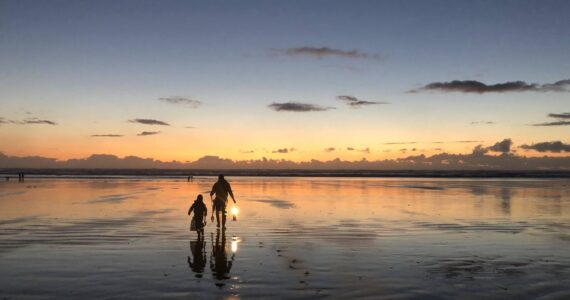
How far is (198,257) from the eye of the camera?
1552cm

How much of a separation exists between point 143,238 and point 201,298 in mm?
9495

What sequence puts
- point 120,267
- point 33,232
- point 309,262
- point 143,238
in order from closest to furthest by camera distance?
1. point 120,267
2. point 309,262
3. point 143,238
4. point 33,232

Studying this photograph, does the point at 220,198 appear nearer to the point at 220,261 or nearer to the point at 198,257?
the point at 198,257

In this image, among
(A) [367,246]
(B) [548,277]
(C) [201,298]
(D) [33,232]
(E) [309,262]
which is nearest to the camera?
(C) [201,298]

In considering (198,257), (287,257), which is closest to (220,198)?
(198,257)

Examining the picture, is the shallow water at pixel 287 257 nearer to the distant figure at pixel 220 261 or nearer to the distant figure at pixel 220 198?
the distant figure at pixel 220 261

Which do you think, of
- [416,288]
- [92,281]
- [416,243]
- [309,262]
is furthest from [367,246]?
[92,281]

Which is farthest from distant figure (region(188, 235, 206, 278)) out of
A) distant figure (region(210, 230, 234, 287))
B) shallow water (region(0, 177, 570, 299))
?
distant figure (region(210, 230, 234, 287))

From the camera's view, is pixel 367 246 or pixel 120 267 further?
pixel 367 246

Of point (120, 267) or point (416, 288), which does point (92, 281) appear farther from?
point (416, 288)

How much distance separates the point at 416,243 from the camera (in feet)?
60.7

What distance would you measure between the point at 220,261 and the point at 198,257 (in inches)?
38.2

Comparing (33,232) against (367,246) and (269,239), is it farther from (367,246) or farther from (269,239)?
(367,246)

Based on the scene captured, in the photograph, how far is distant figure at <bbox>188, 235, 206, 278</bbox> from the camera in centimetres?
1369
